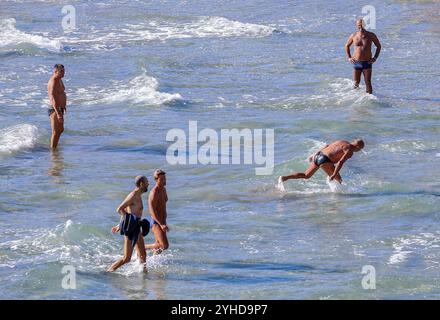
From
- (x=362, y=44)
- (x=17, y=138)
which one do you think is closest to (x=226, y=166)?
(x=17, y=138)

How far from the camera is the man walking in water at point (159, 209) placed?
13898 millimetres

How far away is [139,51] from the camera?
99.9 ft

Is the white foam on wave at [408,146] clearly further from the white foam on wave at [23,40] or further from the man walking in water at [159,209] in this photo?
the white foam on wave at [23,40]

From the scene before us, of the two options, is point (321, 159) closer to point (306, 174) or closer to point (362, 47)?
point (306, 174)

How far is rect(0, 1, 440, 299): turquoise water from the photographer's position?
45.6 feet

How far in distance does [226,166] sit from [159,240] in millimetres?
5294

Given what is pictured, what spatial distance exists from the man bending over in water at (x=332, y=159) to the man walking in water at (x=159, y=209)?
3633 mm

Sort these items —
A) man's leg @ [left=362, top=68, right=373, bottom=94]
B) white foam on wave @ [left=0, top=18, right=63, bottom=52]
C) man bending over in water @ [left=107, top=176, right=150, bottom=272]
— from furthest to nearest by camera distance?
white foam on wave @ [left=0, top=18, right=63, bottom=52], man's leg @ [left=362, top=68, right=373, bottom=94], man bending over in water @ [left=107, top=176, right=150, bottom=272]

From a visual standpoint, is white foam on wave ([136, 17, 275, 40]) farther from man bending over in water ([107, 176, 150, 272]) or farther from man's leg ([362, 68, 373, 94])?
man bending over in water ([107, 176, 150, 272])

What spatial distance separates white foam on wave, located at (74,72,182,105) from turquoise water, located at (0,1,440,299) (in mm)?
78

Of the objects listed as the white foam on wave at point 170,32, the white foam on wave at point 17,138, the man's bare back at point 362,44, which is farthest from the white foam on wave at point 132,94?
the white foam on wave at point 170,32

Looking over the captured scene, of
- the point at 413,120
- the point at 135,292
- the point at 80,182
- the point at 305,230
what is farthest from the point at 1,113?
the point at 135,292

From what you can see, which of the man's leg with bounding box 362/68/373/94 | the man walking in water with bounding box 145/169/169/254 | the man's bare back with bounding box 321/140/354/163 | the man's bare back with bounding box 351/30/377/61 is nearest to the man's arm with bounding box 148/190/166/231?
the man walking in water with bounding box 145/169/169/254
